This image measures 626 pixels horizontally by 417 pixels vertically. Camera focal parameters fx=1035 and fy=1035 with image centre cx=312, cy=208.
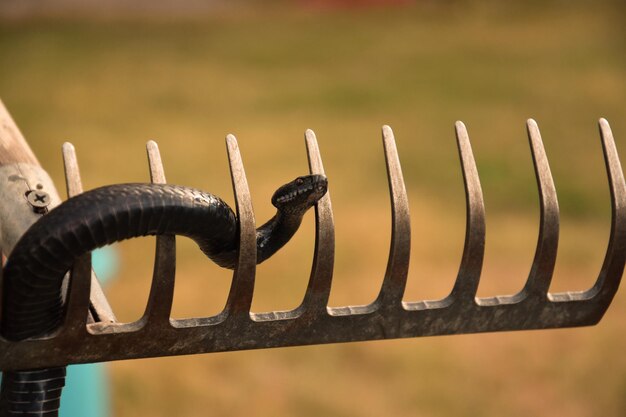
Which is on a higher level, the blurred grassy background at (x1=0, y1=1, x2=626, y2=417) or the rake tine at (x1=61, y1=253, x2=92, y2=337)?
the rake tine at (x1=61, y1=253, x2=92, y2=337)

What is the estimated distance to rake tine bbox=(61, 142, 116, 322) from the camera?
0.90 m

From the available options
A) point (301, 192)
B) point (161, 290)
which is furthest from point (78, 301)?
point (301, 192)

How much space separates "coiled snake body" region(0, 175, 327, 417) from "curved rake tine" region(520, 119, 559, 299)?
0.77ft

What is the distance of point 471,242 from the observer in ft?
3.25

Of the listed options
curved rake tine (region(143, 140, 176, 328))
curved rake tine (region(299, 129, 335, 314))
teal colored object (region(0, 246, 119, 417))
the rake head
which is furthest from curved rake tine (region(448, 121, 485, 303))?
teal colored object (region(0, 246, 119, 417))

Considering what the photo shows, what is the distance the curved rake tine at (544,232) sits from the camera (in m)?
1.00

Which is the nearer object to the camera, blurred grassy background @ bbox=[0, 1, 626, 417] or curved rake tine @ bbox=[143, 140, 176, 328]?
curved rake tine @ bbox=[143, 140, 176, 328]

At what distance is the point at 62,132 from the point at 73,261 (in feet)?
11.5

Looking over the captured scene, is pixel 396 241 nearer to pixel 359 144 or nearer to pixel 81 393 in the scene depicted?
pixel 81 393

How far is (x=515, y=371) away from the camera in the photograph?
2928 mm

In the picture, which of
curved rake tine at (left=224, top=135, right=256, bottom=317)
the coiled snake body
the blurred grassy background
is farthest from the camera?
the blurred grassy background

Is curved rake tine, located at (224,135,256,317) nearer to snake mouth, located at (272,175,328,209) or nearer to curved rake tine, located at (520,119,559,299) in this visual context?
snake mouth, located at (272,175,328,209)

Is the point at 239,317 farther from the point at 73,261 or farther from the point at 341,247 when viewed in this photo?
the point at 341,247

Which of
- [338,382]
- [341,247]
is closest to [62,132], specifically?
[341,247]
